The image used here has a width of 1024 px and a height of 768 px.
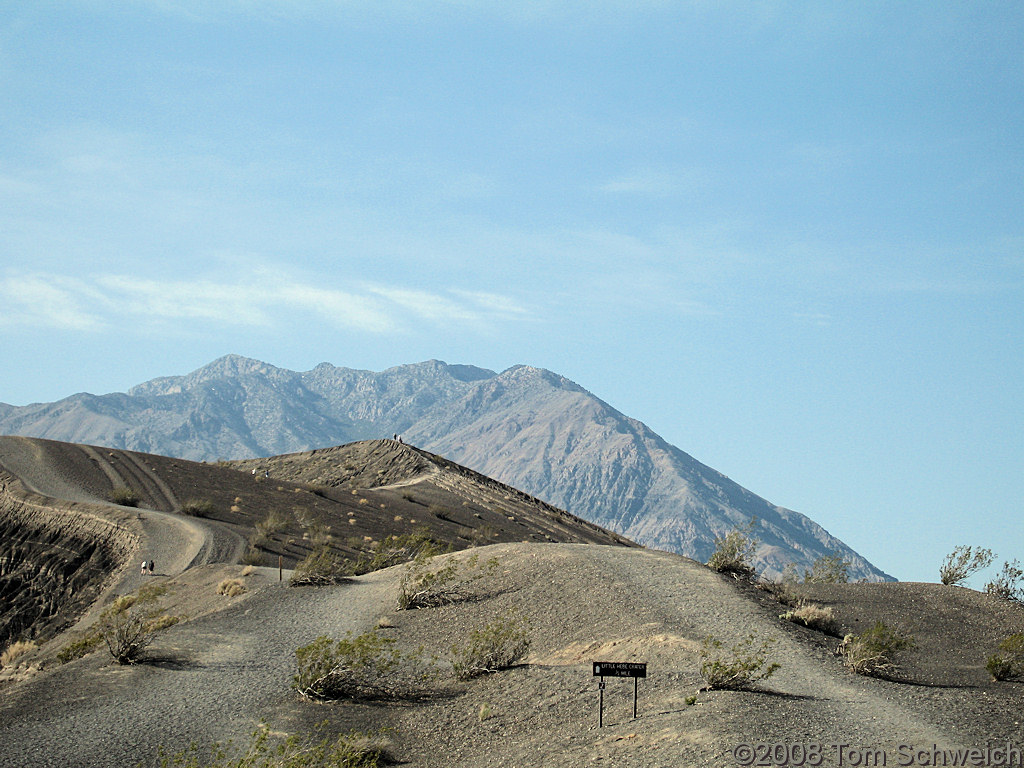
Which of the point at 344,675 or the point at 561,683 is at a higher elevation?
the point at 561,683

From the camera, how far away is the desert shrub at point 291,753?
39.2 feet

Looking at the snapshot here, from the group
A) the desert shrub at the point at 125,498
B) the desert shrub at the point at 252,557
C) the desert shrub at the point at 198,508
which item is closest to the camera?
the desert shrub at the point at 252,557

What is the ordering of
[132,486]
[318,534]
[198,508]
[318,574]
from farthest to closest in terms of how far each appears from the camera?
1. [132,486]
2. [198,508]
3. [318,534]
4. [318,574]

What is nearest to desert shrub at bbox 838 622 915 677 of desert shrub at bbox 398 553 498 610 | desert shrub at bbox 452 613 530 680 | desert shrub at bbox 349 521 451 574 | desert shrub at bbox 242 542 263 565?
desert shrub at bbox 452 613 530 680

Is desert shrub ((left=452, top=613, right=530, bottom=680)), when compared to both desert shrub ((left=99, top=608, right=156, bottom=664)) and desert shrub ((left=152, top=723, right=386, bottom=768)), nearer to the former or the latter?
desert shrub ((left=152, top=723, right=386, bottom=768))

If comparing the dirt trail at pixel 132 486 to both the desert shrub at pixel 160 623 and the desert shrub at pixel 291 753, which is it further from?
the desert shrub at pixel 291 753

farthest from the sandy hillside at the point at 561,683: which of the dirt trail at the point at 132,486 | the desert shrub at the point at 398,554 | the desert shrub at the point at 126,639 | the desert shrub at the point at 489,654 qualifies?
the dirt trail at the point at 132,486

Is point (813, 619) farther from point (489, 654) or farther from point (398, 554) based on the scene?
point (398, 554)

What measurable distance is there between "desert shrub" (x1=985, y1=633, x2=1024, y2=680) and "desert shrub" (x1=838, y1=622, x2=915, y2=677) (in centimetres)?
156

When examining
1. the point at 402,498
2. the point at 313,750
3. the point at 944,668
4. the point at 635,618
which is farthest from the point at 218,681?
the point at 402,498

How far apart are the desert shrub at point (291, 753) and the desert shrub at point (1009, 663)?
11048mm

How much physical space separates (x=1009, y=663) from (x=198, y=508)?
41085 mm

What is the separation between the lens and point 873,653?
53.1 ft

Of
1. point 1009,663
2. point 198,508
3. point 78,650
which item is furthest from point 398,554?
point 1009,663
